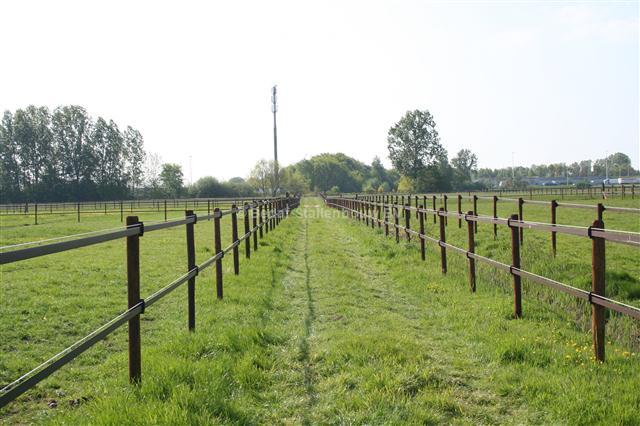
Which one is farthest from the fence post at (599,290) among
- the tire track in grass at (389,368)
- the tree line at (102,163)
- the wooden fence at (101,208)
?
the tree line at (102,163)

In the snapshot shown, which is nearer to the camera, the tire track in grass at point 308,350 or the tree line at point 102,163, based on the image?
the tire track in grass at point 308,350

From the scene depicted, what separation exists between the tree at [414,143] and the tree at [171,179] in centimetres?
4222

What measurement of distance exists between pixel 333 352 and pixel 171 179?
106703mm

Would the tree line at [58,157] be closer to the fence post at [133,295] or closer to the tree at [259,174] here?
the tree at [259,174]

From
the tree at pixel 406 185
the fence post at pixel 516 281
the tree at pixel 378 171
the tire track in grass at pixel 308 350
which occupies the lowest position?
the tire track in grass at pixel 308 350

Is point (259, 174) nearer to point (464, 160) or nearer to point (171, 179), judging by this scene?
point (171, 179)

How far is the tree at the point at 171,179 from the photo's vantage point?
338 ft

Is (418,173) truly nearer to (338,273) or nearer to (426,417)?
(338,273)

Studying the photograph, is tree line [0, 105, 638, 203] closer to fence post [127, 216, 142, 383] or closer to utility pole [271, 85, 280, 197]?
utility pole [271, 85, 280, 197]

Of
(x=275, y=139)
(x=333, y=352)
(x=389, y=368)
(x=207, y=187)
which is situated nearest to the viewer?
(x=389, y=368)

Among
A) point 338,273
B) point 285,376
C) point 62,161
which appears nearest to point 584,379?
point 285,376

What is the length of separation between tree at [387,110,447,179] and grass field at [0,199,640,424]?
280ft

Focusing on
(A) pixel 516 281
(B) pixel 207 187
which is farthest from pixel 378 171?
(A) pixel 516 281

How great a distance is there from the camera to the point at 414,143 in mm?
93812
